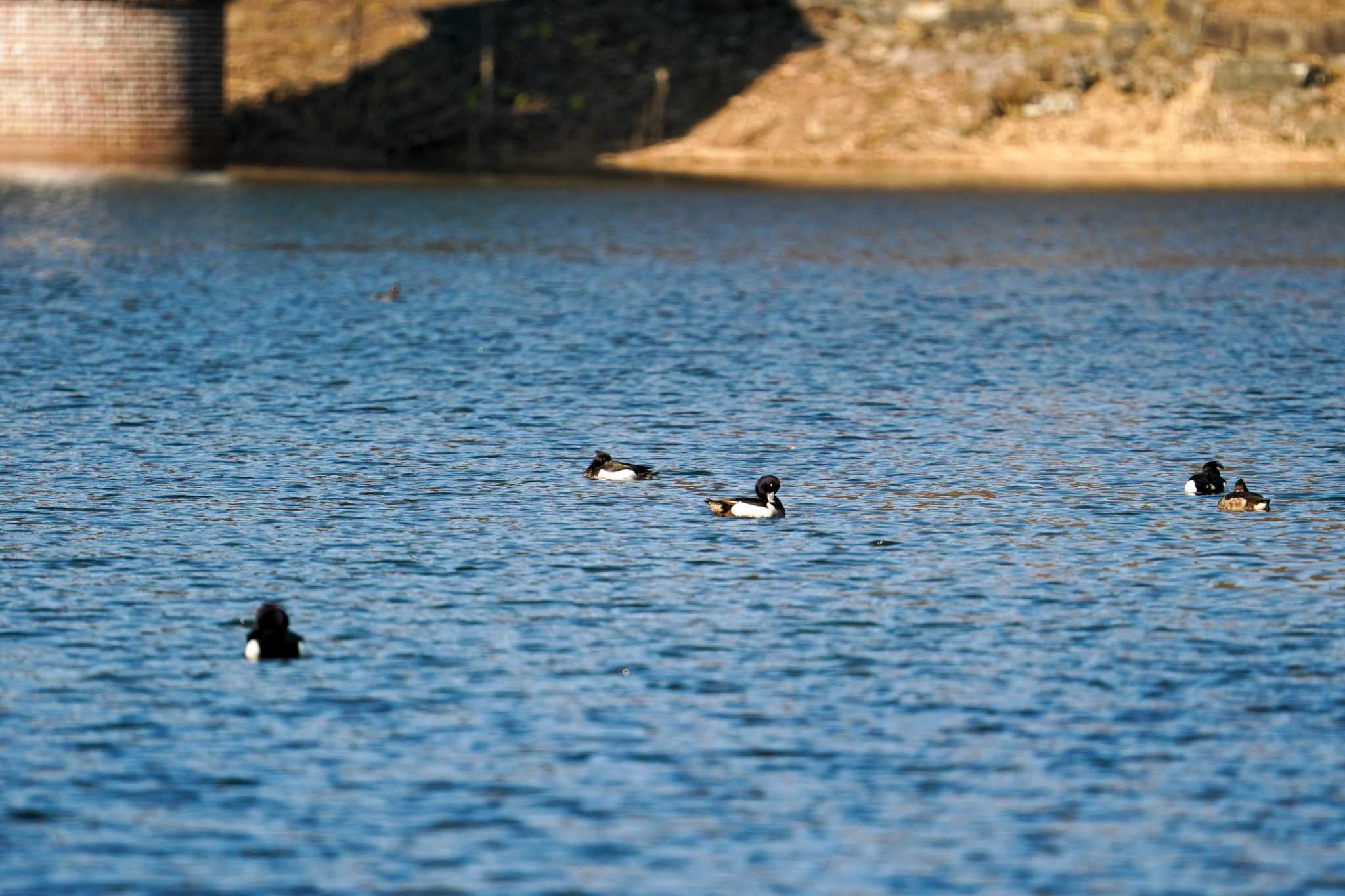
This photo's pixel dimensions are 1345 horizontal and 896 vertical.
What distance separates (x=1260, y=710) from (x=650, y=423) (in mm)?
16963

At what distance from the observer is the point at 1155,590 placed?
75.4ft

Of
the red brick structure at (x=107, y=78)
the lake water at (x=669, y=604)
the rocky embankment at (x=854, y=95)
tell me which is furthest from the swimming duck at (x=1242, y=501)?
the red brick structure at (x=107, y=78)

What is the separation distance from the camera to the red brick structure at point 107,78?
9644cm

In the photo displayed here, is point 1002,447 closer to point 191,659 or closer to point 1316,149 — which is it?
point 191,659

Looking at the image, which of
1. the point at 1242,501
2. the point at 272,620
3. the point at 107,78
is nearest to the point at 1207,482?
the point at 1242,501

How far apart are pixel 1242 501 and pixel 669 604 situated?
858cm

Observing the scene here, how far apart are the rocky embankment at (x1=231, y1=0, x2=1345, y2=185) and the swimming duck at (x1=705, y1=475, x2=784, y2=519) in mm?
73133

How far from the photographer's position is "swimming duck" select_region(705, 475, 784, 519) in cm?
2639

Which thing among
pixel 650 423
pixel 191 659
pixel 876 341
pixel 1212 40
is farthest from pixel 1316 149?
pixel 191 659

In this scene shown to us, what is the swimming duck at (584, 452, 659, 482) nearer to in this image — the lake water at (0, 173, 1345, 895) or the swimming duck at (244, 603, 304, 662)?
the lake water at (0, 173, 1345, 895)

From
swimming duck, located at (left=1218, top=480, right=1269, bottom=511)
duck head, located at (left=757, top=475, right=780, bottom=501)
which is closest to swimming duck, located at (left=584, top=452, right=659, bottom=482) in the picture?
duck head, located at (left=757, top=475, right=780, bottom=501)

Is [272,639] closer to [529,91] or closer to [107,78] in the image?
[107,78]

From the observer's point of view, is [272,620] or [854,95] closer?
[272,620]

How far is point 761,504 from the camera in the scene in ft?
86.7
